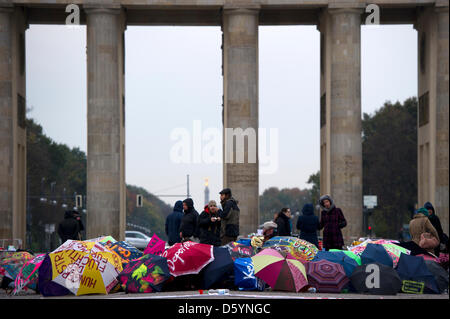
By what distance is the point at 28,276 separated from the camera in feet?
70.3

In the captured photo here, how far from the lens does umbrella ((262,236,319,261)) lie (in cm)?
2155

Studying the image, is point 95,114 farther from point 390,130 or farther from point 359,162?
point 390,130

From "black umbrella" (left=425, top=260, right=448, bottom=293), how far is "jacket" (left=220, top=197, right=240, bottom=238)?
5.33 metres

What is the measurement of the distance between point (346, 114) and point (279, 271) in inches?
955

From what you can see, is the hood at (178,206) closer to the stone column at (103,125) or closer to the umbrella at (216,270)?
the umbrella at (216,270)

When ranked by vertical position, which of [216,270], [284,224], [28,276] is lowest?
[28,276]

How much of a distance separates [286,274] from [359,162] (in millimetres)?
24056

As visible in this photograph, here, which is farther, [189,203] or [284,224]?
[284,224]

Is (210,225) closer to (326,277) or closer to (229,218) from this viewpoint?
(229,218)

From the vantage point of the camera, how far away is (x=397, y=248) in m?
22.8

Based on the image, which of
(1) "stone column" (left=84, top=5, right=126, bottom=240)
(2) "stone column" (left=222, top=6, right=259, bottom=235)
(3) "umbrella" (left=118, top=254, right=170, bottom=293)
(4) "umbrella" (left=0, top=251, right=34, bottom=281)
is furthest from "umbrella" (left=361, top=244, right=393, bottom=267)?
(1) "stone column" (left=84, top=5, right=126, bottom=240)

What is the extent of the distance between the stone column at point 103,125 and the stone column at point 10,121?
3.61 meters

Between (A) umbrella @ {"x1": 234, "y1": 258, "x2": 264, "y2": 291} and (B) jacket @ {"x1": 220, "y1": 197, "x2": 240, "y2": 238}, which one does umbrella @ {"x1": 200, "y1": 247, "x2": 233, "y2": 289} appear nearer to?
(A) umbrella @ {"x1": 234, "y1": 258, "x2": 264, "y2": 291}

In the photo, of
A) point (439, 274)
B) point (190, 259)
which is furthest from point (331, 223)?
point (190, 259)
